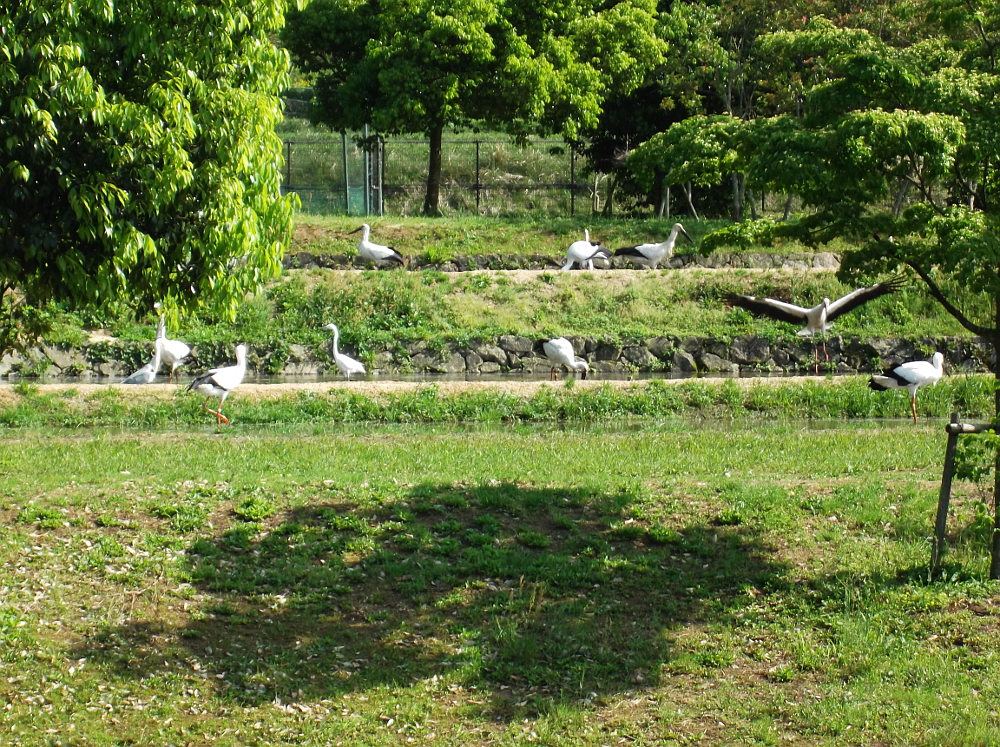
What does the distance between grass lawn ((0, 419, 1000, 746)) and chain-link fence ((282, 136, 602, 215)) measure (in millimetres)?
26896

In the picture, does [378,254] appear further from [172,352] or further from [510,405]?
[510,405]

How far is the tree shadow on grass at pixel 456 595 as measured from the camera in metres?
8.23

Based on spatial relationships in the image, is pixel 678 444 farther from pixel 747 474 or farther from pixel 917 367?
pixel 917 367

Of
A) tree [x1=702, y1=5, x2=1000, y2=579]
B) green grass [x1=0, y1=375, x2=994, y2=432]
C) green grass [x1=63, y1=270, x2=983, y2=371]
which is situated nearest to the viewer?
tree [x1=702, y1=5, x2=1000, y2=579]

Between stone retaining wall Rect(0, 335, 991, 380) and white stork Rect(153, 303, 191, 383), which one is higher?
white stork Rect(153, 303, 191, 383)

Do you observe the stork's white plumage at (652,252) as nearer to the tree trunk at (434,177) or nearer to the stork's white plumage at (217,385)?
the tree trunk at (434,177)

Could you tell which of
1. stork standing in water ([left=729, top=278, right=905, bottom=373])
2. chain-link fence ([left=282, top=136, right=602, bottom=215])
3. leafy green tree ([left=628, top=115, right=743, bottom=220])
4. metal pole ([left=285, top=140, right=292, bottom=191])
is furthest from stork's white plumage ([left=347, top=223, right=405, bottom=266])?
leafy green tree ([left=628, top=115, right=743, bottom=220])

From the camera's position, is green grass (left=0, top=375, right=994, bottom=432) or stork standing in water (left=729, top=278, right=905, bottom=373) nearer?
stork standing in water (left=729, top=278, right=905, bottom=373)

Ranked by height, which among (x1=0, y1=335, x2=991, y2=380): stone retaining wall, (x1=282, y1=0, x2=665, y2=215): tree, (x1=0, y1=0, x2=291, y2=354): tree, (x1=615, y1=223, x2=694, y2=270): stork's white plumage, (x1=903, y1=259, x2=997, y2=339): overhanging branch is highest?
(x1=282, y1=0, x2=665, y2=215): tree

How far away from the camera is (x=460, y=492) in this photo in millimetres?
11508

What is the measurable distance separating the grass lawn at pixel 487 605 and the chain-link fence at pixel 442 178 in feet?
88.2

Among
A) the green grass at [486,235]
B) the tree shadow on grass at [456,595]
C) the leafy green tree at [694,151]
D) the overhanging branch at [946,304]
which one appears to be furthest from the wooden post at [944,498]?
the green grass at [486,235]

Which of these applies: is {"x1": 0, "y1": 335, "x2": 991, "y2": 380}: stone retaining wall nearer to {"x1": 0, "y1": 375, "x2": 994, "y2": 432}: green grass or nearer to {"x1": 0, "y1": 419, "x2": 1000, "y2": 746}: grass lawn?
{"x1": 0, "y1": 375, "x2": 994, "y2": 432}: green grass

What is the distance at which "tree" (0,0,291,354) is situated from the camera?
25.1ft
